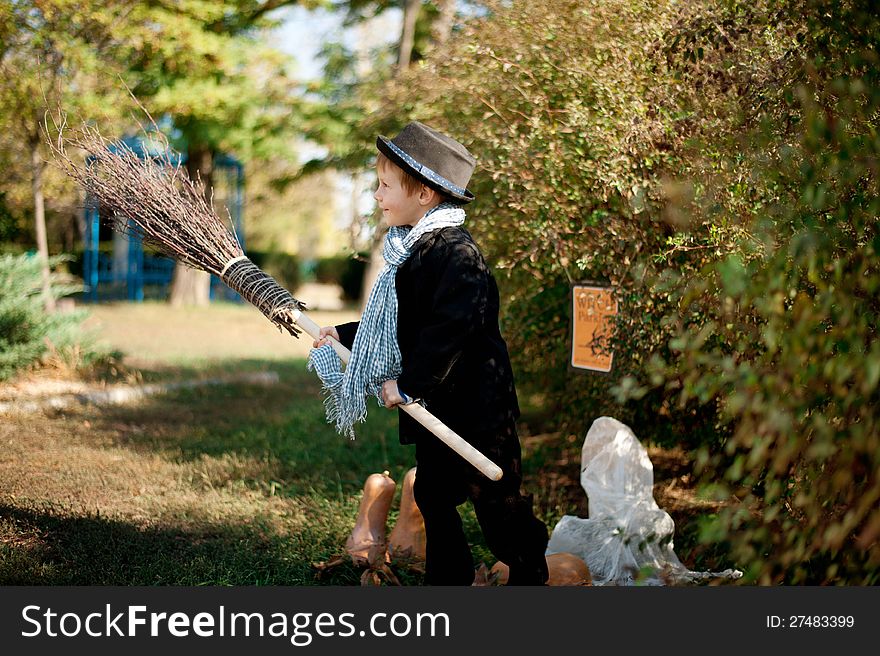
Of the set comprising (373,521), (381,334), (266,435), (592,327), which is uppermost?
(381,334)

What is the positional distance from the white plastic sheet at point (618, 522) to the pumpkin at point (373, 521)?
28.2 inches

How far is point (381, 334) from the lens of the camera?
121 inches

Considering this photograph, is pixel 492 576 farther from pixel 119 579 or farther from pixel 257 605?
pixel 119 579

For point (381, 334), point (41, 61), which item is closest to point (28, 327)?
point (41, 61)

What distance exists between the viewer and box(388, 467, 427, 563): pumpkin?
3594mm

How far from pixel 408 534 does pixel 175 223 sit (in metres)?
1.63

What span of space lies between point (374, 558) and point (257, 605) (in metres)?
0.93

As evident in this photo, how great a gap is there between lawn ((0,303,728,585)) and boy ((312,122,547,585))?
52 centimetres

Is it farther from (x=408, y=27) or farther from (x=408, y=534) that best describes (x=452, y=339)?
(x=408, y=27)

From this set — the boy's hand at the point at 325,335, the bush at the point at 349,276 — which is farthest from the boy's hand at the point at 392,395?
the bush at the point at 349,276

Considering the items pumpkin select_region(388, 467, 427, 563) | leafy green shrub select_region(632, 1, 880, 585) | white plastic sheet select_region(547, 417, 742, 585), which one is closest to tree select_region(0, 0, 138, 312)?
pumpkin select_region(388, 467, 427, 563)

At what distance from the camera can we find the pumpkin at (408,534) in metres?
3.59

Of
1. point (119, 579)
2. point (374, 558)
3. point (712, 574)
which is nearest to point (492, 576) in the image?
point (374, 558)

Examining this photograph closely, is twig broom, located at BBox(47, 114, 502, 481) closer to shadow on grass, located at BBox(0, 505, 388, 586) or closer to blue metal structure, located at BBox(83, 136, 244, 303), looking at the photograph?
shadow on grass, located at BBox(0, 505, 388, 586)
